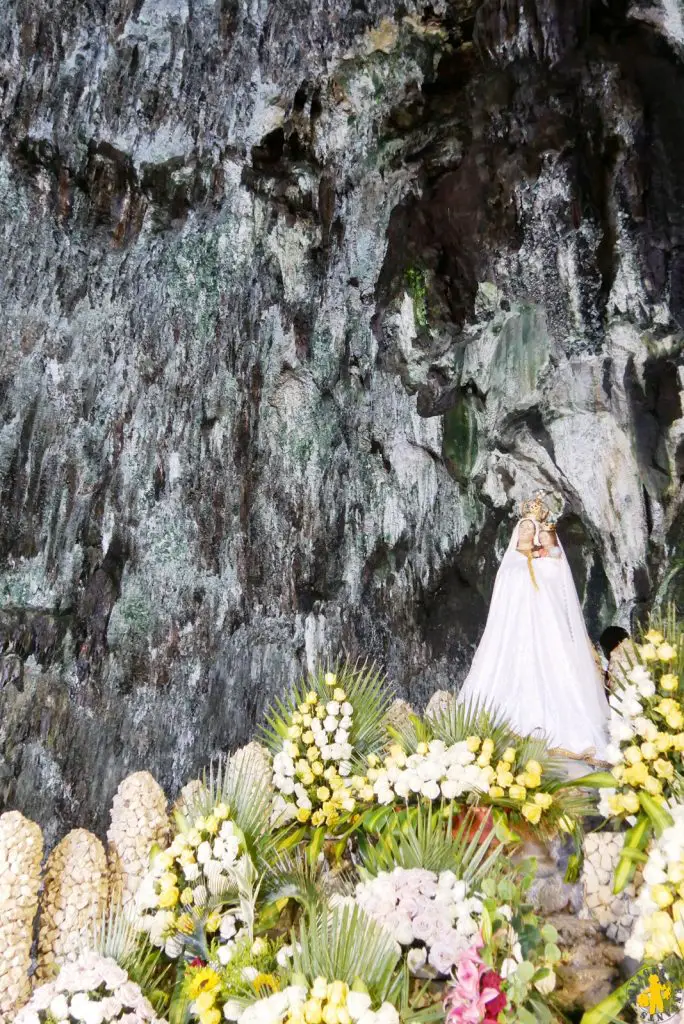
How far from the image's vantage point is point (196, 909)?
7.33 feet

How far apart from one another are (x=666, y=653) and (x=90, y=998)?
6.29 feet

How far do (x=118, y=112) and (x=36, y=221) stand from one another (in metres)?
1.31

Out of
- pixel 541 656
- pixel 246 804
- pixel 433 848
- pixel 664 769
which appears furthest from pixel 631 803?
pixel 541 656

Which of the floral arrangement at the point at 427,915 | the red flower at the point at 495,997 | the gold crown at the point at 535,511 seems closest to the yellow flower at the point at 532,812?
the floral arrangement at the point at 427,915

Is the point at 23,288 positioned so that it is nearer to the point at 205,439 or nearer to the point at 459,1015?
the point at 205,439

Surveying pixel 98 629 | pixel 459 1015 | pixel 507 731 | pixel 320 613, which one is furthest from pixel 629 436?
pixel 459 1015

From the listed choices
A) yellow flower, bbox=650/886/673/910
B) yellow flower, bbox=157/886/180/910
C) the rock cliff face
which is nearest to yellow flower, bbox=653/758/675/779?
yellow flower, bbox=650/886/673/910

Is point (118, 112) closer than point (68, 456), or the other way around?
point (118, 112)

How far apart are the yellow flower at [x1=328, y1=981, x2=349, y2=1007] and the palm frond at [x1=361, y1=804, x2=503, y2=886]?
491mm

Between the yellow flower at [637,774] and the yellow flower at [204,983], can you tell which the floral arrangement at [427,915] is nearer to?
the yellow flower at [204,983]

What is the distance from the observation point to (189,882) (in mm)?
2291

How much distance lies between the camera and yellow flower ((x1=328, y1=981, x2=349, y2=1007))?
163cm

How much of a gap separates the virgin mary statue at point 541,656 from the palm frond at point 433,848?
1.26m

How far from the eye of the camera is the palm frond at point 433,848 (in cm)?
209
